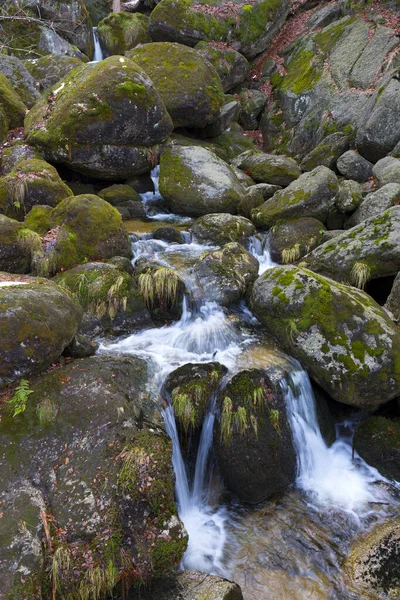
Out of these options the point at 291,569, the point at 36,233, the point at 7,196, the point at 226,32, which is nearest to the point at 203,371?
the point at 291,569

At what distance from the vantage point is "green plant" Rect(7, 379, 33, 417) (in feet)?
14.7

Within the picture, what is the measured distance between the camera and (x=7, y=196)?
9.18 m

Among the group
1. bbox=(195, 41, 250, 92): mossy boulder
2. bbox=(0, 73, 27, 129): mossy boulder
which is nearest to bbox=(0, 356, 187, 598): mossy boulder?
bbox=(0, 73, 27, 129): mossy boulder

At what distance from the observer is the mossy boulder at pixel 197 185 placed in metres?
12.0

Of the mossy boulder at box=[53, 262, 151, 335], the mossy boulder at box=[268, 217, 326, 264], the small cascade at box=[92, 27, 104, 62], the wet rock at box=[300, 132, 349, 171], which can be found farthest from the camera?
the small cascade at box=[92, 27, 104, 62]

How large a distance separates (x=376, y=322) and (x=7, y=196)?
817cm

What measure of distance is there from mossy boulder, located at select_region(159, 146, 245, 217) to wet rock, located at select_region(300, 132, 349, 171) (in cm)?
287

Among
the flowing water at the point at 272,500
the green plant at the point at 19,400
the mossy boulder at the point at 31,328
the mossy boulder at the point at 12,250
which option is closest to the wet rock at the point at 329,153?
the flowing water at the point at 272,500

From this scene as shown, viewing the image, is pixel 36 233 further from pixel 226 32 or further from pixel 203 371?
pixel 226 32

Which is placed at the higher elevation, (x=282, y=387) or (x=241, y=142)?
(x=241, y=142)

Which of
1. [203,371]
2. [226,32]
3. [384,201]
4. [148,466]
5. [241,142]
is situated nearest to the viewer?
[148,466]

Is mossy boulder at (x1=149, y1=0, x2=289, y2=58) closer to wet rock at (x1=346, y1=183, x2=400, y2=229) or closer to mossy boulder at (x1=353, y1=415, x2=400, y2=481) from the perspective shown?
wet rock at (x1=346, y1=183, x2=400, y2=229)

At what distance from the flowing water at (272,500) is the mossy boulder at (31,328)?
1.47 meters

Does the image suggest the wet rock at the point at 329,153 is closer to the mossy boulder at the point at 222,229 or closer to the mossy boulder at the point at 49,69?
the mossy boulder at the point at 222,229
